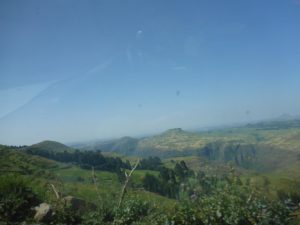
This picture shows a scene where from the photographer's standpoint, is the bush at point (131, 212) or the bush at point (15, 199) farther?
the bush at point (15, 199)

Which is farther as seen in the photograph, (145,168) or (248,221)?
(145,168)

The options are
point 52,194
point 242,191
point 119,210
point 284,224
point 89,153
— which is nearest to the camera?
point 284,224

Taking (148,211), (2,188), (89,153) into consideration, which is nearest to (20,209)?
(2,188)

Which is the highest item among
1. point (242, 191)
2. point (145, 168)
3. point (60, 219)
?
point (242, 191)

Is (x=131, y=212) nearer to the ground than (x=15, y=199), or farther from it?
nearer to the ground

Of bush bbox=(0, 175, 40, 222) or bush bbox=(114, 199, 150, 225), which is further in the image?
bush bbox=(0, 175, 40, 222)

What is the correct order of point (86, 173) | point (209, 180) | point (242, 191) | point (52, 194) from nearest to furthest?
point (242, 191) → point (209, 180) → point (52, 194) → point (86, 173)

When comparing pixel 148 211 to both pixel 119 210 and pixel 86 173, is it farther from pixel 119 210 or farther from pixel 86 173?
pixel 86 173

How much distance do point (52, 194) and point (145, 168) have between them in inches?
5700

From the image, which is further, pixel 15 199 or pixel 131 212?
pixel 15 199

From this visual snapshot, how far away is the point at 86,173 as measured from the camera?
4744 inches

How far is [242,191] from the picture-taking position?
Answer: 35.1ft

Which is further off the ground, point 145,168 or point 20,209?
point 20,209

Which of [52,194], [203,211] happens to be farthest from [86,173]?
[203,211]
